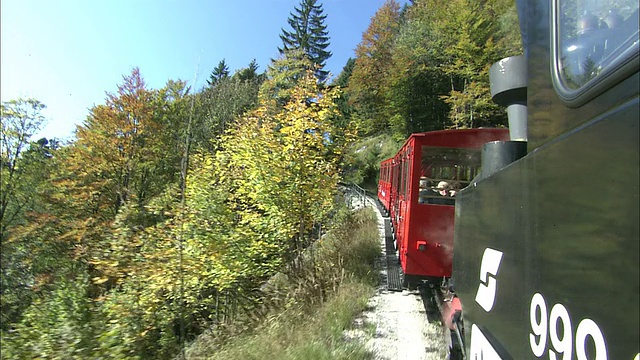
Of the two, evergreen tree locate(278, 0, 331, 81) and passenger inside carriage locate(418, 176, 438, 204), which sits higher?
evergreen tree locate(278, 0, 331, 81)

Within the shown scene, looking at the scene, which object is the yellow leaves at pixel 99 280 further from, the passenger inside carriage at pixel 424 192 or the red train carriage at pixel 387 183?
the red train carriage at pixel 387 183

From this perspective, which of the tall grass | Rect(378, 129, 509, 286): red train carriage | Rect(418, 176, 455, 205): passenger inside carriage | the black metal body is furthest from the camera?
Rect(418, 176, 455, 205): passenger inside carriage

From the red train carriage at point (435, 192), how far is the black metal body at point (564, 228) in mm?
4494

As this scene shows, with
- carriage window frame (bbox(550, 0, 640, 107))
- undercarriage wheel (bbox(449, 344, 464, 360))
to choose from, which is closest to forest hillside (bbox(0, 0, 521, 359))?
undercarriage wheel (bbox(449, 344, 464, 360))

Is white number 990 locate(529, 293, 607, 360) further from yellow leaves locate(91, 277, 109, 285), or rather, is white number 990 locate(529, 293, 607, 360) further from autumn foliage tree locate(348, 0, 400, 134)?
autumn foliage tree locate(348, 0, 400, 134)

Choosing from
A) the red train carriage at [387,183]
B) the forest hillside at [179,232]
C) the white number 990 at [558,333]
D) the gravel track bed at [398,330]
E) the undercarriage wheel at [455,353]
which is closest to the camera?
the white number 990 at [558,333]

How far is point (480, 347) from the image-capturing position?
6.91ft

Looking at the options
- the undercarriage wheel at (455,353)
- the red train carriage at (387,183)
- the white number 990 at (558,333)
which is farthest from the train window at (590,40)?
the red train carriage at (387,183)

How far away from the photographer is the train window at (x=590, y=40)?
99 cm

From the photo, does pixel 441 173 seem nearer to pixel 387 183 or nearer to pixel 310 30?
pixel 387 183

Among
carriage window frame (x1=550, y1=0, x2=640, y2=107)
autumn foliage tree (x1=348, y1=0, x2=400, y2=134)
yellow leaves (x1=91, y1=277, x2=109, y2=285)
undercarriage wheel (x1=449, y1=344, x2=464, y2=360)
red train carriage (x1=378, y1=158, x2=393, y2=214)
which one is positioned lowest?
undercarriage wheel (x1=449, y1=344, x2=464, y2=360)

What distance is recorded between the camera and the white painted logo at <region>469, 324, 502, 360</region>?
1.85 metres

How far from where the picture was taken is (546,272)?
4.00ft

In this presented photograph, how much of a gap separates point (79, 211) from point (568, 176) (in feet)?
70.6
